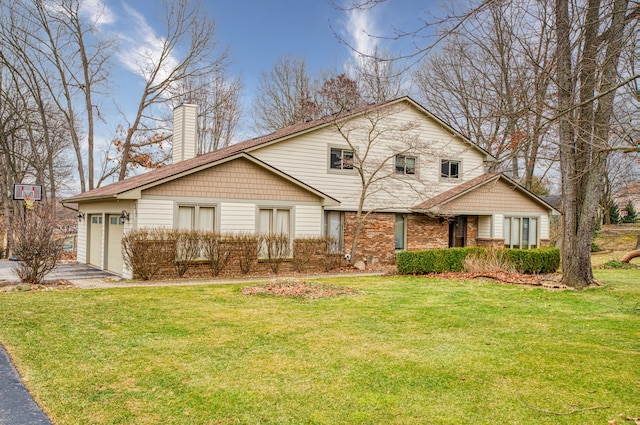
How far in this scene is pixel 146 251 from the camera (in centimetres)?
1406

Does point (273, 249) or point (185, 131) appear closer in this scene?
point (273, 249)

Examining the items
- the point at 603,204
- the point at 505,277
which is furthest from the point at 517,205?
the point at 603,204

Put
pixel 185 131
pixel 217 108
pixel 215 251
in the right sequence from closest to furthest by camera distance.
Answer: pixel 215 251
pixel 185 131
pixel 217 108

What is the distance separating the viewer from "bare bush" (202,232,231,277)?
15.1 meters

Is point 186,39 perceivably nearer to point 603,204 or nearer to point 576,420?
point 576,420

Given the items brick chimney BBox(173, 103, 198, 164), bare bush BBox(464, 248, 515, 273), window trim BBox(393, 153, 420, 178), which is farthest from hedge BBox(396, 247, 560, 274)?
brick chimney BBox(173, 103, 198, 164)

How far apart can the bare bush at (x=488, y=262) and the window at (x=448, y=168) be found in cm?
599

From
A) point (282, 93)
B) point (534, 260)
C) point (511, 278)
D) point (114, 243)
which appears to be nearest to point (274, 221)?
point (114, 243)

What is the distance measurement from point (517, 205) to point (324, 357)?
18798 millimetres

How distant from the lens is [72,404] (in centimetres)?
454

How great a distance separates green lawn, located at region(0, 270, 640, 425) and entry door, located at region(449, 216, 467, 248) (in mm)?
12083

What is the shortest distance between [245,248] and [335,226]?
5249mm

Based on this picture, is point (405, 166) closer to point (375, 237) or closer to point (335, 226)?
point (375, 237)

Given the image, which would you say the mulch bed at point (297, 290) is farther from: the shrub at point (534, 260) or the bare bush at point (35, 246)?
the shrub at point (534, 260)
